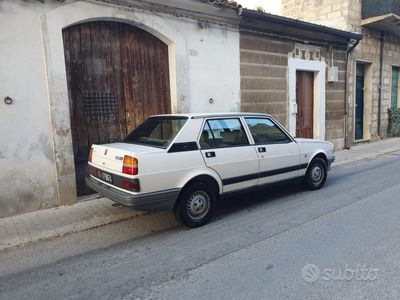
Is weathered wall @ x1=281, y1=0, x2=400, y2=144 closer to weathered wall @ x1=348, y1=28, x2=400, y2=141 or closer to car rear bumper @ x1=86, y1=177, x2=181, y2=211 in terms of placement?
weathered wall @ x1=348, y1=28, x2=400, y2=141

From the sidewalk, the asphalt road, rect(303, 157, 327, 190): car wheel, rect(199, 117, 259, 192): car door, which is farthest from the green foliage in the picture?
the sidewalk

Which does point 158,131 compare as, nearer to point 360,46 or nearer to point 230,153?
point 230,153

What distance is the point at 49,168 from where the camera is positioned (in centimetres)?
523

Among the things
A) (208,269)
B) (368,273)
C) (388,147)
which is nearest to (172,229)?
(208,269)

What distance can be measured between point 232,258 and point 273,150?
218 cm

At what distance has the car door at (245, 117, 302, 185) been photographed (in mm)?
4867

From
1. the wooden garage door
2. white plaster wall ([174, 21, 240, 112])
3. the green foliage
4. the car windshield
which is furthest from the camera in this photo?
the green foliage

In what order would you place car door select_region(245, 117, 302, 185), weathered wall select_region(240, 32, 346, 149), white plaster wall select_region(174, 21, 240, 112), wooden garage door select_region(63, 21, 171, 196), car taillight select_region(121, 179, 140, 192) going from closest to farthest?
car taillight select_region(121, 179, 140, 192)
car door select_region(245, 117, 302, 185)
wooden garage door select_region(63, 21, 171, 196)
white plaster wall select_region(174, 21, 240, 112)
weathered wall select_region(240, 32, 346, 149)

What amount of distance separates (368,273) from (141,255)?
2.24 m

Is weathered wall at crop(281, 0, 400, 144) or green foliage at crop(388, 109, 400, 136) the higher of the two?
weathered wall at crop(281, 0, 400, 144)

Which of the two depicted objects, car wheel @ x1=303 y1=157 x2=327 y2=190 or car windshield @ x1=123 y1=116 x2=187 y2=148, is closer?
car windshield @ x1=123 y1=116 x2=187 y2=148

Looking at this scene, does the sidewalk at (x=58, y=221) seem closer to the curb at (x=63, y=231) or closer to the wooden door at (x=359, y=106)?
the curb at (x=63, y=231)

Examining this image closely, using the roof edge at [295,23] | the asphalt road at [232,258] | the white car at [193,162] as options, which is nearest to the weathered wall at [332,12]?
the roof edge at [295,23]

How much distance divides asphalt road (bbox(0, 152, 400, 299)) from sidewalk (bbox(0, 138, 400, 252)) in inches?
7.9
